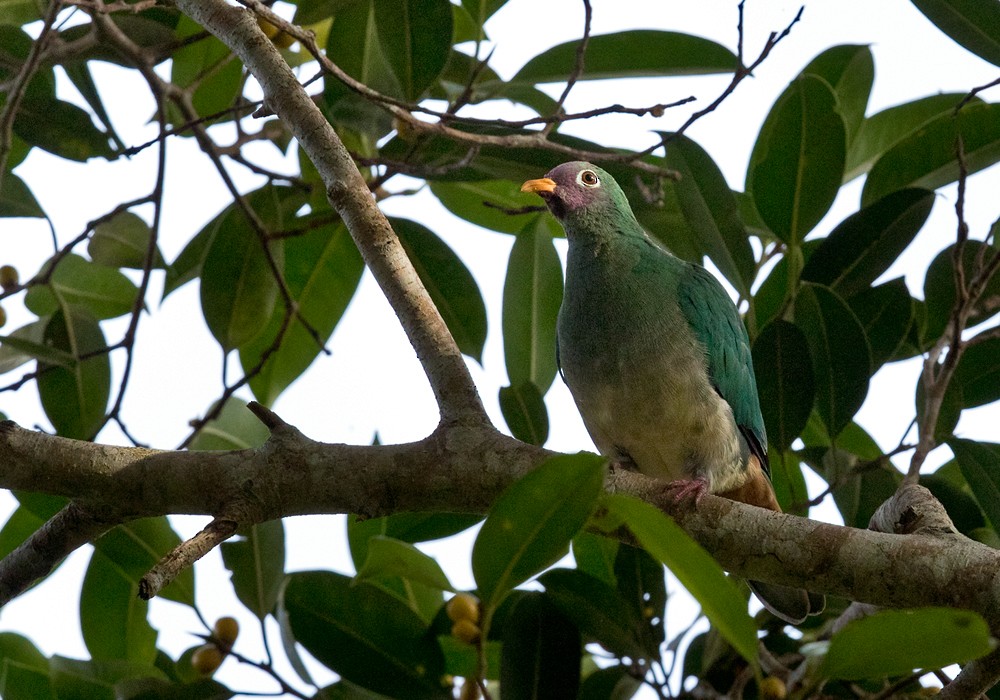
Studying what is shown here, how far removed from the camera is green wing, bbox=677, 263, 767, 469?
294 centimetres

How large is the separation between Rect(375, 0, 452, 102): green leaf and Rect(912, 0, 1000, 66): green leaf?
1.30 metres

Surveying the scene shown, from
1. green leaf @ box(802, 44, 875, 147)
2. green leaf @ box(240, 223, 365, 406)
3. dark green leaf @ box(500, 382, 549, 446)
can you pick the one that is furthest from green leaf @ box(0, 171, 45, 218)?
green leaf @ box(802, 44, 875, 147)

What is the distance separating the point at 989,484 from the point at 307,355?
208cm

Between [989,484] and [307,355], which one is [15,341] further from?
[989,484]

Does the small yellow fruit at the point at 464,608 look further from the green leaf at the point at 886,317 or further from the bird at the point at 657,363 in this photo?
the green leaf at the point at 886,317

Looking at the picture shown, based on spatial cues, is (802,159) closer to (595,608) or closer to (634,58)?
(634,58)

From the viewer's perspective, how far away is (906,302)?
2.87m

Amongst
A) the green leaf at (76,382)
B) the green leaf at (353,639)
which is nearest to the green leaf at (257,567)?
the green leaf at (353,639)

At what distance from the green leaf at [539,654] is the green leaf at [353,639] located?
8.7 inches

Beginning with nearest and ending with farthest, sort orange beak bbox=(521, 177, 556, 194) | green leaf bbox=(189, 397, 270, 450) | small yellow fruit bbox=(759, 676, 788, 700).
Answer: small yellow fruit bbox=(759, 676, 788, 700)
orange beak bbox=(521, 177, 556, 194)
green leaf bbox=(189, 397, 270, 450)

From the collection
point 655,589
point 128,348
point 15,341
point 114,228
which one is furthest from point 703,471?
point 114,228

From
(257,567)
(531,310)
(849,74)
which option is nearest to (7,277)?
(257,567)

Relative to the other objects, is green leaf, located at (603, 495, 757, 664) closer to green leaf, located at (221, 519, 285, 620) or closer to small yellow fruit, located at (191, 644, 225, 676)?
green leaf, located at (221, 519, 285, 620)

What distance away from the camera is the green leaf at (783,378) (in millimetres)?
2713
